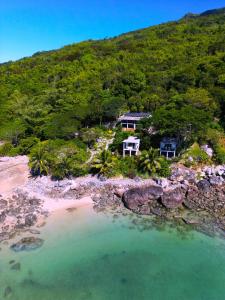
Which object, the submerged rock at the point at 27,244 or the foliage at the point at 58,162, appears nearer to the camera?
the submerged rock at the point at 27,244

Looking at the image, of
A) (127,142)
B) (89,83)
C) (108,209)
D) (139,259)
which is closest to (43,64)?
(89,83)

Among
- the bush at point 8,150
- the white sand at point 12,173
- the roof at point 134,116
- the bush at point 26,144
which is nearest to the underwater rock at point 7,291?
the white sand at point 12,173

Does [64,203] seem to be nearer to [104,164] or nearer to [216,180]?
[104,164]

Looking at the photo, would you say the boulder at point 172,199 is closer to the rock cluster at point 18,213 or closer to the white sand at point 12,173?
the rock cluster at point 18,213

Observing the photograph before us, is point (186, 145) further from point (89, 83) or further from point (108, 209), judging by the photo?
point (89, 83)

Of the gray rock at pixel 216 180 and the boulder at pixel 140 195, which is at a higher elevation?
the gray rock at pixel 216 180

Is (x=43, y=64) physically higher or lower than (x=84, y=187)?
higher

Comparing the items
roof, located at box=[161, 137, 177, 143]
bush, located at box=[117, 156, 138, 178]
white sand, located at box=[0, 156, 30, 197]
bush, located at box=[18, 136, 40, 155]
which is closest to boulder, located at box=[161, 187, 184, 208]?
bush, located at box=[117, 156, 138, 178]
